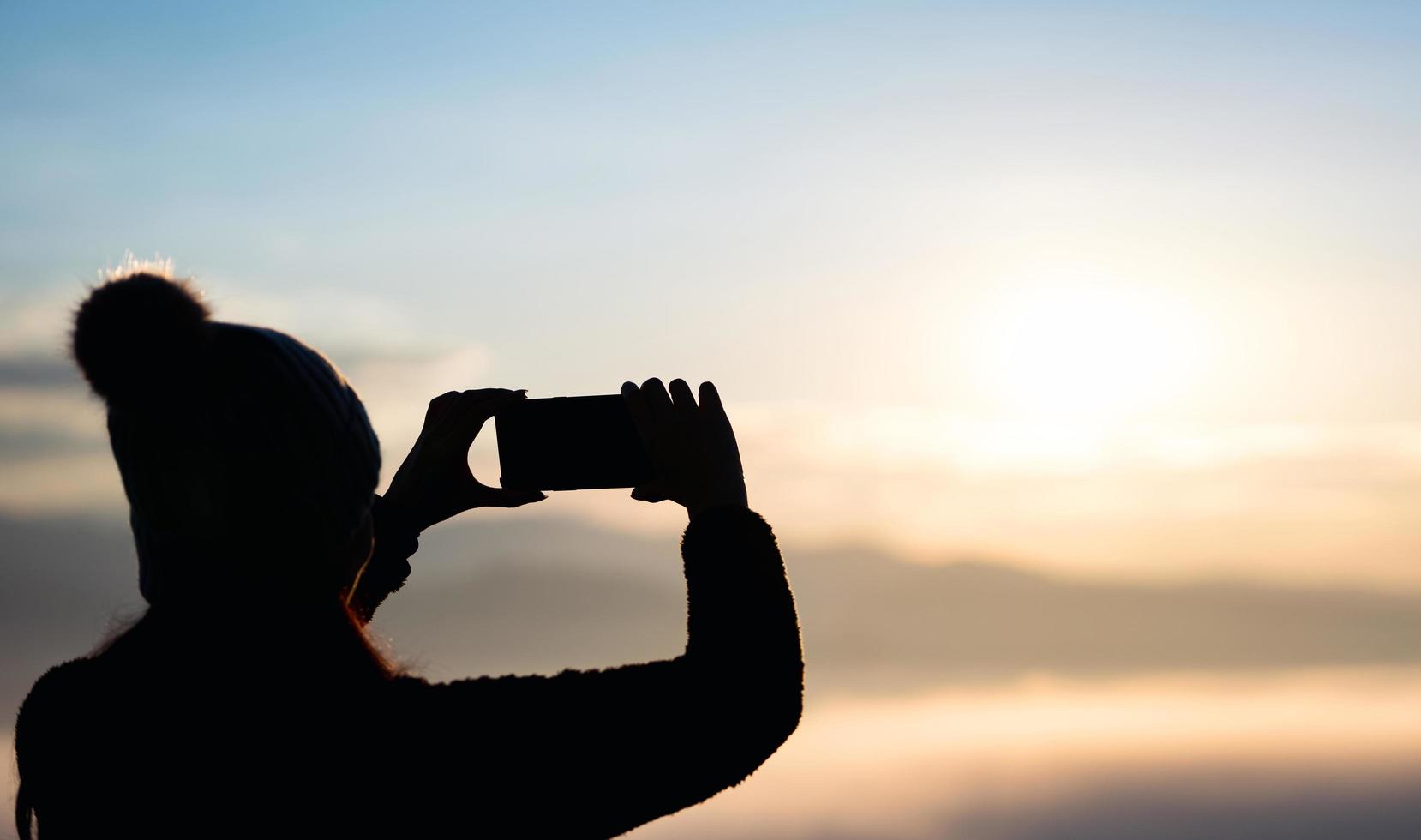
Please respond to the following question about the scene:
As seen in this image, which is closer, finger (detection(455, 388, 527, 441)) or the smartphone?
the smartphone

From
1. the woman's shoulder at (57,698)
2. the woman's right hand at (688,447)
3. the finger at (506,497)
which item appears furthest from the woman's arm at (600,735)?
the finger at (506,497)

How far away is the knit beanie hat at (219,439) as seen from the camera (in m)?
2.80

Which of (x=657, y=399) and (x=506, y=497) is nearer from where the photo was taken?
(x=657, y=399)

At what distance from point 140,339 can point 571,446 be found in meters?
1.14

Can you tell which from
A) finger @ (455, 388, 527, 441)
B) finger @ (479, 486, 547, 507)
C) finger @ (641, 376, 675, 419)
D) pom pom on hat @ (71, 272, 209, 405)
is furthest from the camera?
finger @ (455, 388, 527, 441)

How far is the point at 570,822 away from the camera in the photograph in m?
2.81

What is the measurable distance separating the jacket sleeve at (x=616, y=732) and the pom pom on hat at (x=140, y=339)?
2.77ft

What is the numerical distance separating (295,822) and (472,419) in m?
1.70

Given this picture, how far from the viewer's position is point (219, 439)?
282 centimetres

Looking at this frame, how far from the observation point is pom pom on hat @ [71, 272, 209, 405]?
277 centimetres

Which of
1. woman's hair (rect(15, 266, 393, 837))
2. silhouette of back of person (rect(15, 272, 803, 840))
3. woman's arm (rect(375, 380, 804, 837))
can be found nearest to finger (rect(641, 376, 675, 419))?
silhouette of back of person (rect(15, 272, 803, 840))

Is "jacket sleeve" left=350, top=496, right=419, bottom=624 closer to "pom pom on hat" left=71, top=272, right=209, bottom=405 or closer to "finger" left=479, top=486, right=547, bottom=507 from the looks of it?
"finger" left=479, top=486, right=547, bottom=507

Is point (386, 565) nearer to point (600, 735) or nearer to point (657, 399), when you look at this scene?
point (657, 399)

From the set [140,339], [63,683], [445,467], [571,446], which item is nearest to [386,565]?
[445,467]
